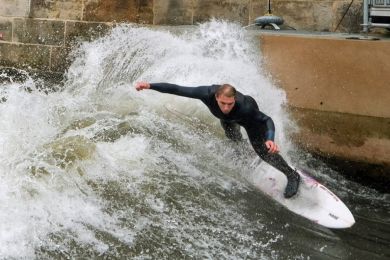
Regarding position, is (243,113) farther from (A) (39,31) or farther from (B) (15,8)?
(B) (15,8)

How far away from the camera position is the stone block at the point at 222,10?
8758 millimetres

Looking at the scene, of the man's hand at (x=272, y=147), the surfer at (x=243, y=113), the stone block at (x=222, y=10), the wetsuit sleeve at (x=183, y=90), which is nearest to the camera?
the man's hand at (x=272, y=147)

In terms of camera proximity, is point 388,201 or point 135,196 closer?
point 135,196

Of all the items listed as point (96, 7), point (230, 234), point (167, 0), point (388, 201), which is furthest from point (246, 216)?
point (96, 7)

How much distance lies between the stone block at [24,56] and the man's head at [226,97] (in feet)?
20.6

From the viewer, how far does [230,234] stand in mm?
4207

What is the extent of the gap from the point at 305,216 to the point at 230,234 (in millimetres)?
1131

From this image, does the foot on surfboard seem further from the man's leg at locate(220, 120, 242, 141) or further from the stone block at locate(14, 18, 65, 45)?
the stone block at locate(14, 18, 65, 45)

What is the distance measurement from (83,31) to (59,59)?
813 mm

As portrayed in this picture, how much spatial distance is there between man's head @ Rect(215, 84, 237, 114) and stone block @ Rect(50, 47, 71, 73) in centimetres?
586

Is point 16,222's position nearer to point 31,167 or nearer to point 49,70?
point 31,167

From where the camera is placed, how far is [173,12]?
30.4ft

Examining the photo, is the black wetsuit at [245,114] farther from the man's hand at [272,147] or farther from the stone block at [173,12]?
the stone block at [173,12]

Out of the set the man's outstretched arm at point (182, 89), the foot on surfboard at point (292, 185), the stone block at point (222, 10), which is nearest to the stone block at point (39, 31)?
the stone block at point (222, 10)
